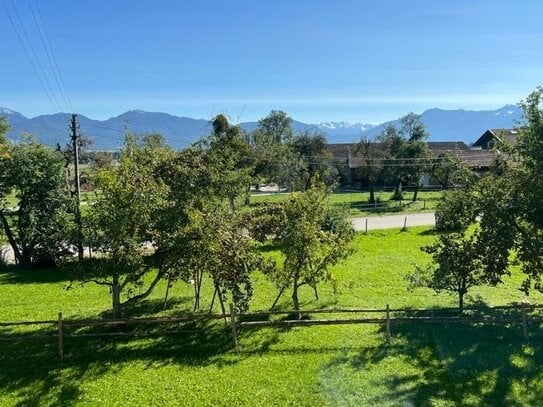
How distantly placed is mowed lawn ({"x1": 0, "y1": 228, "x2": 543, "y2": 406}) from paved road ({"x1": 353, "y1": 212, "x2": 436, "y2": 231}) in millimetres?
17663

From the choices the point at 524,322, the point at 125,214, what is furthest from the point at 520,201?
the point at 125,214

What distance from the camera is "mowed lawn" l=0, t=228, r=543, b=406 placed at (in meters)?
11.0

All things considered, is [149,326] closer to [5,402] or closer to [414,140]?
[5,402]

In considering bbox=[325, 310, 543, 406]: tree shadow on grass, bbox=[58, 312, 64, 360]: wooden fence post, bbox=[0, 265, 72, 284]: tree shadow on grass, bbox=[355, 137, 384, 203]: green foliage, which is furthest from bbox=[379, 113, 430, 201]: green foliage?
bbox=[58, 312, 64, 360]: wooden fence post

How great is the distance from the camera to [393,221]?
3766cm

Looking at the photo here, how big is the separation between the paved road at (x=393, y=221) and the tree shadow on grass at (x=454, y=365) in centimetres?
1969

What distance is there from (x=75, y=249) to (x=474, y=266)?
772 inches

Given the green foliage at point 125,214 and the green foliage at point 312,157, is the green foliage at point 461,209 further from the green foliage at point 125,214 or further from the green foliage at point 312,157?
the green foliage at point 312,157

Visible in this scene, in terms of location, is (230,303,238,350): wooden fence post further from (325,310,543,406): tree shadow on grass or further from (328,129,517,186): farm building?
(328,129,517,186): farm building

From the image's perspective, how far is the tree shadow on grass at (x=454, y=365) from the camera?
1082cm

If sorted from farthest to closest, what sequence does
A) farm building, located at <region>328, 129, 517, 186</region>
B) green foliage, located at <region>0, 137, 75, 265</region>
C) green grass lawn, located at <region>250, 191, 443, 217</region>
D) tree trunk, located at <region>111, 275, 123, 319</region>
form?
farm building, located at <region>328, 129, 517, 186</region>, green grass lawn, located at <region>250, 191, 443, 217</region>, green foliage, located at <region>0, 137, 75, 265</region>, tree trunk, located at <region>111, 275, 123, 319</region>

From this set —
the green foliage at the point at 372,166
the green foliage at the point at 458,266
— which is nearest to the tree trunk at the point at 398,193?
the green foliage at the point at 372,166

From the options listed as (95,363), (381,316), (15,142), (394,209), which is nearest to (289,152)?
(394,209)

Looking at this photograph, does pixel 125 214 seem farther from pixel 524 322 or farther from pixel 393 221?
pixel 393 221
